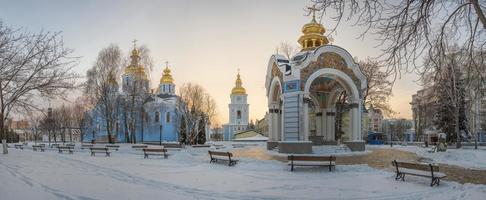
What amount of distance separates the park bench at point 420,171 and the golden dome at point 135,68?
102 ft

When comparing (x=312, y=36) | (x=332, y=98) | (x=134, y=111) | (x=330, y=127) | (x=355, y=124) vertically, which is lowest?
(x=330, y=127)

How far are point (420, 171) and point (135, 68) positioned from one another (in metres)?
32.6

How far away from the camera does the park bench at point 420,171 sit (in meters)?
10.9

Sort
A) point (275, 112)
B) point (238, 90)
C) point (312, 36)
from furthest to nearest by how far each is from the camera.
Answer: point (238, 90)
point (312, 36)
point (275, 112)

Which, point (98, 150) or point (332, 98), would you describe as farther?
point (332, 98)

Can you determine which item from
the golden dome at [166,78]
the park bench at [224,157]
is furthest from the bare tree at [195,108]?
the park bench at [224,157]

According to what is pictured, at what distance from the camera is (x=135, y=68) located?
39781 millimetres

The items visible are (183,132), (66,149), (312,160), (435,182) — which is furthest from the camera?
(183,132)

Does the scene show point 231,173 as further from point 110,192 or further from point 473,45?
point 473,45

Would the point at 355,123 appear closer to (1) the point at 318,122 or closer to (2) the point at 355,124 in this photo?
(2) the point at 355,124

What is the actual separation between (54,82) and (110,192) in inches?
341

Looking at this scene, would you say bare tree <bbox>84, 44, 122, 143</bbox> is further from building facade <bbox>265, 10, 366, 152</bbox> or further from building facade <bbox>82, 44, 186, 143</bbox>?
building facade <bbox>265, 10, 366, 152</bbox>

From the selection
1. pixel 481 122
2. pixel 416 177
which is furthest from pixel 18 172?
pixel 481 122

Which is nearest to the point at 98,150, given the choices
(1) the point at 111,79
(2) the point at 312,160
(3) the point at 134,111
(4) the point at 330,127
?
(1) the point at 111,79
